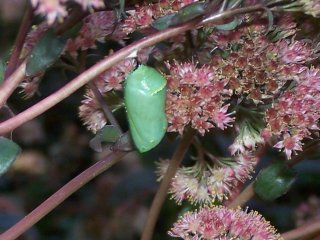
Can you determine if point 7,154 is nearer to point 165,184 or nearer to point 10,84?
point 10,84

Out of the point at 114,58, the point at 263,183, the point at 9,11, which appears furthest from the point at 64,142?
the point at 114,58

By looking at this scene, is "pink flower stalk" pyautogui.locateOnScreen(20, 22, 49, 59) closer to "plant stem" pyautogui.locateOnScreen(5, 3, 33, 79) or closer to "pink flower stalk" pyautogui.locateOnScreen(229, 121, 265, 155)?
"plant stem" pyautogui.locateOnScreen(5, 3, 33, 79)

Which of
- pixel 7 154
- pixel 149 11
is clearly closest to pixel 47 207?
pixel 7 154

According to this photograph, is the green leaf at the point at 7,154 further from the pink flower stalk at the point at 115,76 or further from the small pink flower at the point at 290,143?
the small pink flower at the point at 290,143

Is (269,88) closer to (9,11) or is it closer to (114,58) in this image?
(114,58)

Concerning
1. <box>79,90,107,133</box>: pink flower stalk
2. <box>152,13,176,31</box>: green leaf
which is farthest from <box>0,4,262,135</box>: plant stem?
<box>79,90,107,133</box>: pink flower stalk
